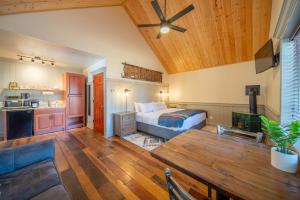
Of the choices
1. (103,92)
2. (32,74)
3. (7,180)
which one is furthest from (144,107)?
(32,74)

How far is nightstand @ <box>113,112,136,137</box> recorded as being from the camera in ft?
11.8

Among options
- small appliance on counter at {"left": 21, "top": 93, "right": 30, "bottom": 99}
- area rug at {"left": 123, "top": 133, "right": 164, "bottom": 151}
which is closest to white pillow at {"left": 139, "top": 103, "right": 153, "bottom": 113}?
area rug at {"left": 123, "top": 133, "right": 164, "bottom": 151}

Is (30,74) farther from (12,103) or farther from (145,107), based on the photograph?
(145,107)

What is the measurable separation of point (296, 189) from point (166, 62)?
17.5ft

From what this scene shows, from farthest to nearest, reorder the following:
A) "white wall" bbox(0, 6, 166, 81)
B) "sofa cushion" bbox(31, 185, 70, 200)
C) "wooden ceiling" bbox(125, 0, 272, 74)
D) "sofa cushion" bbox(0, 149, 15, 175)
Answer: "wooden ceiling" bbox(125, 0, 272, 74) < "white wall" bbox(0, 6, 166, 81) < "sofa cushion" bbox(0, 149, 15, 175) < "sofa cushion" bbox(31, 185, 70, 200)

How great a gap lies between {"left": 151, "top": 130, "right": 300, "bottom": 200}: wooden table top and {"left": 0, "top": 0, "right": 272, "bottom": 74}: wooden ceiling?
10.6ft

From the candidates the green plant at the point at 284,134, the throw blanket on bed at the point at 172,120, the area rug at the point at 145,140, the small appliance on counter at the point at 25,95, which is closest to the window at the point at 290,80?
the green plant at the point at 284,134

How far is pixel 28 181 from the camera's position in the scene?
1.16 meters

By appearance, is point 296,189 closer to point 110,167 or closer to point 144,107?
point 110,167

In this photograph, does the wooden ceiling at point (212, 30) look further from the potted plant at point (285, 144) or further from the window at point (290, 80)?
the potted plant at point (285, 144)

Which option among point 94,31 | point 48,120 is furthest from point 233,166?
point 48,120

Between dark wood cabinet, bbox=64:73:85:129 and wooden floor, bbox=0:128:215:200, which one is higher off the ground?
dark wood cabinet, bbox=64:73:85:129

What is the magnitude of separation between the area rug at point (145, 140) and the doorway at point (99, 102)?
1.15 metres

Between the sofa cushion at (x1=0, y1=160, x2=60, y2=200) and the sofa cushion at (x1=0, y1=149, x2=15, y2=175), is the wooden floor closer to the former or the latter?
the sofa cushion at (x1=0, y1=160, x2=60, y2=200)
